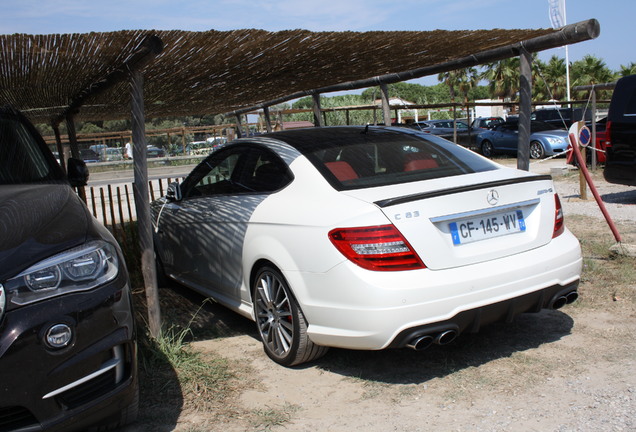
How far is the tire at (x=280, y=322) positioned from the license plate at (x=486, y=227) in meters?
1.07

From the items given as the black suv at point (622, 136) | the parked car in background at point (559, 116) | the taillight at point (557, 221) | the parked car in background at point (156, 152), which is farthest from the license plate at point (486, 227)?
the parked car in background at point (156, 152)

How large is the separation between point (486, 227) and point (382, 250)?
0.72 m

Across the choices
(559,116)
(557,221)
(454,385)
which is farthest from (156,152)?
(454,385)

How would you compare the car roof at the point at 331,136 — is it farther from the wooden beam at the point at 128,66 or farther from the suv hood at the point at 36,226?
the suv hood at the point at 36,226

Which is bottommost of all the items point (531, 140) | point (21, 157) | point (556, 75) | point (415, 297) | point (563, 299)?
point (563, 299)

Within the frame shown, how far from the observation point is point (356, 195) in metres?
3.59

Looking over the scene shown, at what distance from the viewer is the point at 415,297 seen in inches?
129

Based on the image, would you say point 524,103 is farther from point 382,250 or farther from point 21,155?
point 21,155

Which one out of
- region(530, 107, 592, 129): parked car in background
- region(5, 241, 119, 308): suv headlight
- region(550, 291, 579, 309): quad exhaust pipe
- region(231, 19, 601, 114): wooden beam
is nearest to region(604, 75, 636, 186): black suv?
region(231, 19, 601, 114): wooden beam

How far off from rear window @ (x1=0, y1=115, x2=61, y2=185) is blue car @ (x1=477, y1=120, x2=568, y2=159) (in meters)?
16.0

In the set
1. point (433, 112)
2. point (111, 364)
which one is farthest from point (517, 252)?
point (433, 112)

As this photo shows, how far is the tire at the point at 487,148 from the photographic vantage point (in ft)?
77.5

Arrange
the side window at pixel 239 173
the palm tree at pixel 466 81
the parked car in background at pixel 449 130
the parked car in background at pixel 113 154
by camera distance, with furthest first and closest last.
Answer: the palm tree at pixel 466 81, the parked car in background at pixel 113 154, the parked car in background at pixel 449 130, the side window at pixel 239 173

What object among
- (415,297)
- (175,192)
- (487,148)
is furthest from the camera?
(487,148)
